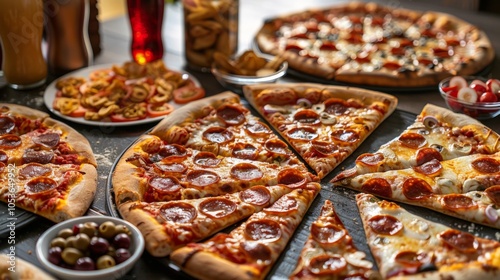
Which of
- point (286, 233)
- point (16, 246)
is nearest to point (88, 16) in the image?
point (16, 246)

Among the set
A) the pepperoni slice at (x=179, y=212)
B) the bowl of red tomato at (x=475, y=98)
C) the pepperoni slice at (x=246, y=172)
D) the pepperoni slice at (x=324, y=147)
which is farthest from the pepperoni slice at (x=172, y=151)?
the bowl of red tomato at (x=475, y=98)

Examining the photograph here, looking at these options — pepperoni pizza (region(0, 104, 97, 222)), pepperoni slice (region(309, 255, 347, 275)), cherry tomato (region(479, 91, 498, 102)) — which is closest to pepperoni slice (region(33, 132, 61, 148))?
pepperoni pizza (region(0, 104, 97, 222))

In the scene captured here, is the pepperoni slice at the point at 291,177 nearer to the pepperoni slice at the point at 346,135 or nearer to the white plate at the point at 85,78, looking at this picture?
the pepperoni slice at the point at 346,135

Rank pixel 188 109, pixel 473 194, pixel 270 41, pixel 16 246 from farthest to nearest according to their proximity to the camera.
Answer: pixel 270 41, pixel 188 109, pixel 473 194, pixel 16 246

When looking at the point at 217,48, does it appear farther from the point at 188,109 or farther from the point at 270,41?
the point at 188,109

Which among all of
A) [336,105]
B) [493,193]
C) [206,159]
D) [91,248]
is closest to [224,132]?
[206,159]

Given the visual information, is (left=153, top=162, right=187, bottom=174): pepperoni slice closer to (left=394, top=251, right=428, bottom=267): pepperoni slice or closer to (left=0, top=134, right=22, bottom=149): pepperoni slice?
(left=0, top=134, right=22, bottom=149): pepperoni slice
